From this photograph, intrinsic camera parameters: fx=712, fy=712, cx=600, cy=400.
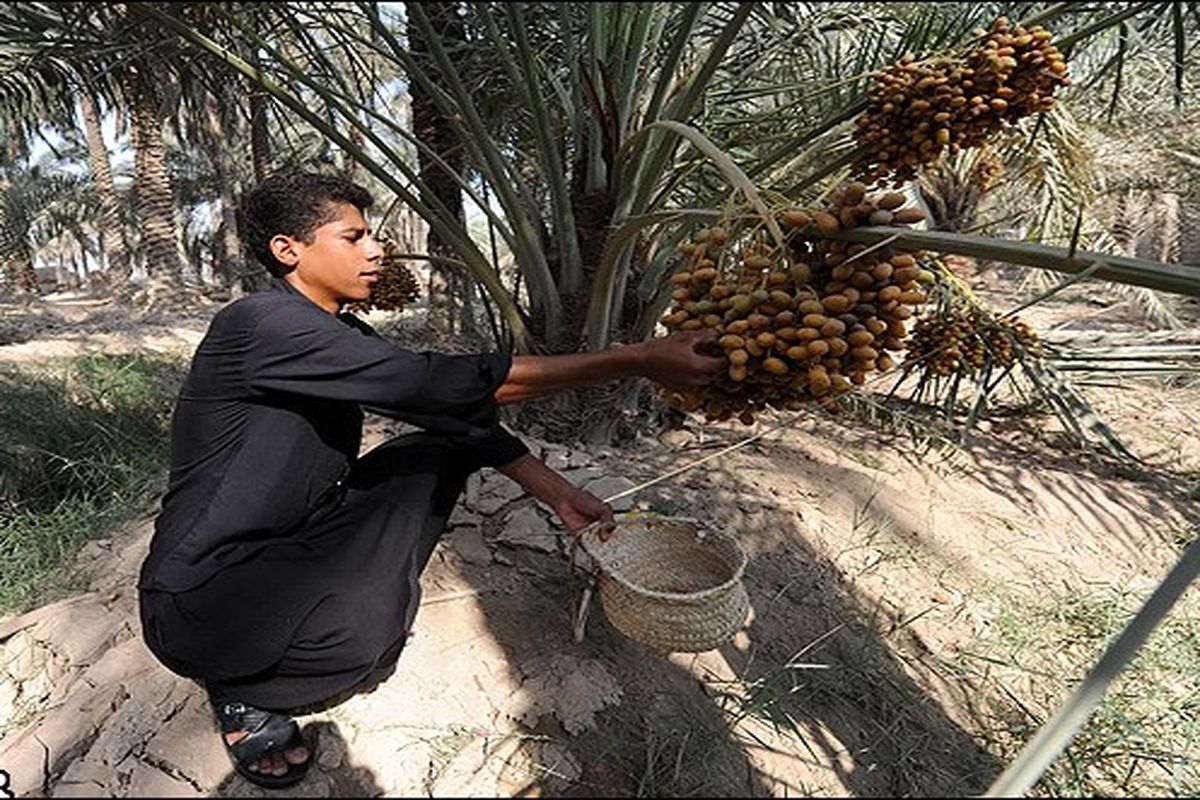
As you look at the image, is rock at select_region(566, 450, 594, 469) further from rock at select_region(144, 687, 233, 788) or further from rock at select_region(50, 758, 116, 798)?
rock at select_region(50, 758, 116, 798)

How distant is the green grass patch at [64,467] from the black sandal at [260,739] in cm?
132

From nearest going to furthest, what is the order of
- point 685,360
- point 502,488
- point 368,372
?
point 685,360
point 368,372
point 502,488

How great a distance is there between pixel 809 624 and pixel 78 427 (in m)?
3.45

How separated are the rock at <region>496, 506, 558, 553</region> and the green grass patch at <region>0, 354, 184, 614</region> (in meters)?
1.52

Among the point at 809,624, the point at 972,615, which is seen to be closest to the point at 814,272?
Answer: the point at 809,624

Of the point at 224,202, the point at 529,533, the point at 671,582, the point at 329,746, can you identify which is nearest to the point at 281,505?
the point at 329,746

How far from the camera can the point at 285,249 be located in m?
1.61

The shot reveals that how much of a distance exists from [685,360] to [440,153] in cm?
287

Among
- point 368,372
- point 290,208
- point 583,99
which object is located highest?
point 583,99

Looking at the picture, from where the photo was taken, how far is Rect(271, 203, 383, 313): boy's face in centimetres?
160

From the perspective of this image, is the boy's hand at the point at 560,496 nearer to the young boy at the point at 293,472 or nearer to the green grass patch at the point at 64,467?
the young boy at the point at 293,472

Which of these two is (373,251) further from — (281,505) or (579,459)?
(579,459)

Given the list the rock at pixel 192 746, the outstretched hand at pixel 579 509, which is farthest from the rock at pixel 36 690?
the outstretched hand at pixel 579 509

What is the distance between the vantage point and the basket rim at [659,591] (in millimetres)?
1615
